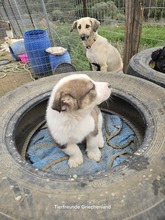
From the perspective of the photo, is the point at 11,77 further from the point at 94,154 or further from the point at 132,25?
the point at 94,154

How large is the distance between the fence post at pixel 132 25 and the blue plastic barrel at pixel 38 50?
221cm

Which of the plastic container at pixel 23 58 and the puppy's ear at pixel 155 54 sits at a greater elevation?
the puppy's ear at pixel 155 54

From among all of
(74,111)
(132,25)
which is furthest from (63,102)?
(132,25)

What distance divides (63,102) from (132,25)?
9.77 feet

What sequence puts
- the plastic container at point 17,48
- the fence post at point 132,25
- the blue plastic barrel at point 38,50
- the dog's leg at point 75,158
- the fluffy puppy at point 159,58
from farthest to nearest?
the plastic container at point 17,48
the blue plastic barrel at point 38,50
the fence post at point 132,25
the fluffy puppy at point 159,58
the dog's leg at point 75,158

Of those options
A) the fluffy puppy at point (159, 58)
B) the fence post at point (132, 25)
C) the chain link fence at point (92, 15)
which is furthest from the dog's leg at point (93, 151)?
the chain link fence at point (92, 15)

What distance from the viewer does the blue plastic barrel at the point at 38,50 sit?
191 inches

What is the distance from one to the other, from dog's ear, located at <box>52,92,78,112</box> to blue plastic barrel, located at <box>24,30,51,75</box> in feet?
12.5

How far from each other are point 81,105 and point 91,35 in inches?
109

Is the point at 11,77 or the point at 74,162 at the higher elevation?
the point at 74,162

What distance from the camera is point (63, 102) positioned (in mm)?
1522

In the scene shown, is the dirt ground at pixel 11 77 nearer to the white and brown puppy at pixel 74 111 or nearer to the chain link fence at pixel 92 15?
the chain link fence at pixel 92 15

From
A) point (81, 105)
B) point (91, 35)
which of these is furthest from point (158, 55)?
point (81, 105)

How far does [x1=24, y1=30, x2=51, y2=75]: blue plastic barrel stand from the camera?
15.9ft
